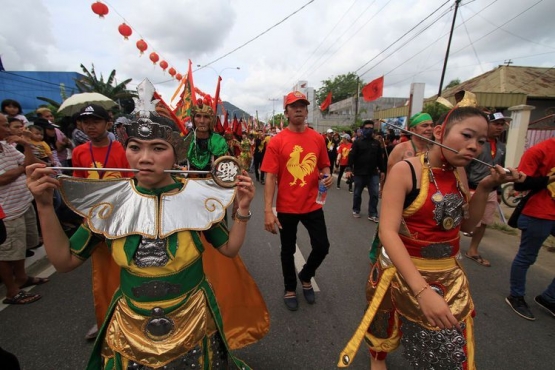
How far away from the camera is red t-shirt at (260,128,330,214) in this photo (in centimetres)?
268

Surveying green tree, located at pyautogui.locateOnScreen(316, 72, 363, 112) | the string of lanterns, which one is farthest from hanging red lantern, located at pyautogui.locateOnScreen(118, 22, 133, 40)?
green tree, located at pyautogui.locateOnScreen(316, 72, 363, 112)

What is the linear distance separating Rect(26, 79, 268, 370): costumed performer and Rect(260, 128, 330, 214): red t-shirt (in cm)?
123

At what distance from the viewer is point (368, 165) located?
234 inches

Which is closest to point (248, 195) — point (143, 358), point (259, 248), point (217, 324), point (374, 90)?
point (217, 324)

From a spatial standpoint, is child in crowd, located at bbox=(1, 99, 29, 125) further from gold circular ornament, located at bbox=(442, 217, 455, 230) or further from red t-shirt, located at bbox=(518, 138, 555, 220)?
red t-shirt, located at bbox=(518, 138, 555, 220)

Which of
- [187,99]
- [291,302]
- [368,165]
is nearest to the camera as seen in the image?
[291,302]

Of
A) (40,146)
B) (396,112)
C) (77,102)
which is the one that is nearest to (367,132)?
(77,102)

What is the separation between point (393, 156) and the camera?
11.3 ft

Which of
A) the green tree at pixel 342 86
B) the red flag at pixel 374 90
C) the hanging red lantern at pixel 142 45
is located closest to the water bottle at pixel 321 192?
the red flag at pixel 374 90

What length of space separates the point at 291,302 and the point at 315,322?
12.5 inches

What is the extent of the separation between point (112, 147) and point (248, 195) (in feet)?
6.39

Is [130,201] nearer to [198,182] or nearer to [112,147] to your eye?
[198,182]

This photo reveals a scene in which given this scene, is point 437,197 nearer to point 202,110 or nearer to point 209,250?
point 209,250

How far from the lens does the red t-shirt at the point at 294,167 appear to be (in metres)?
2.68
